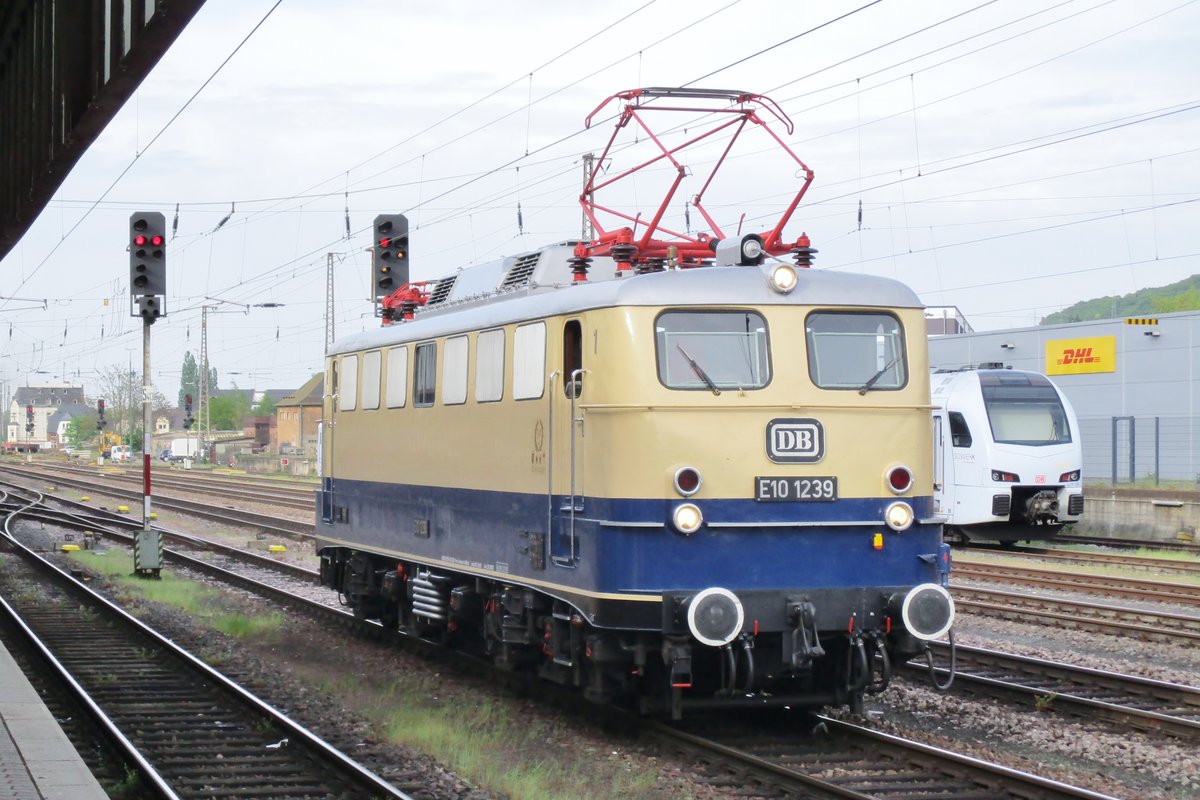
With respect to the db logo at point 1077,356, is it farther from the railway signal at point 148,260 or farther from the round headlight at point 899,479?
the round headlight at point 899,479

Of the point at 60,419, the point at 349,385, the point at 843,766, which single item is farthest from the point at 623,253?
the point at 60,419

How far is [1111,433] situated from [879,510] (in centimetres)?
2558

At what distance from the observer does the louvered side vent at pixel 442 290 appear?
1438 cm

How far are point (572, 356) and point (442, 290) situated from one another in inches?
172

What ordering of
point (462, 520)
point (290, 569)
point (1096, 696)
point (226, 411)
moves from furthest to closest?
point (226, 411), point (290, 569), point (462, 520), point (1096, 696)

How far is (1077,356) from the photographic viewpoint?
39812 millimetres

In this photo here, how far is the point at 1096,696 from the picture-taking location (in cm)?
1148

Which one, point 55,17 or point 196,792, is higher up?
point 55,17

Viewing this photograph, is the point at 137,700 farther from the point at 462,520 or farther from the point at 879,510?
the point at 879,510

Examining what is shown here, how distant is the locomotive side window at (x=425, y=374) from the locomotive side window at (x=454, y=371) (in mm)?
278

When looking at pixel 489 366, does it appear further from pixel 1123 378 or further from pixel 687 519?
pixel 1123 378

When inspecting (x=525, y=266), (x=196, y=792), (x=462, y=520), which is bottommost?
(x=196, y=792)

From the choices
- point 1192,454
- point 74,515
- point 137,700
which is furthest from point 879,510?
point 74,515

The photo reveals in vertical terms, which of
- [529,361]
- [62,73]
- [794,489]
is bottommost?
[794,489]
